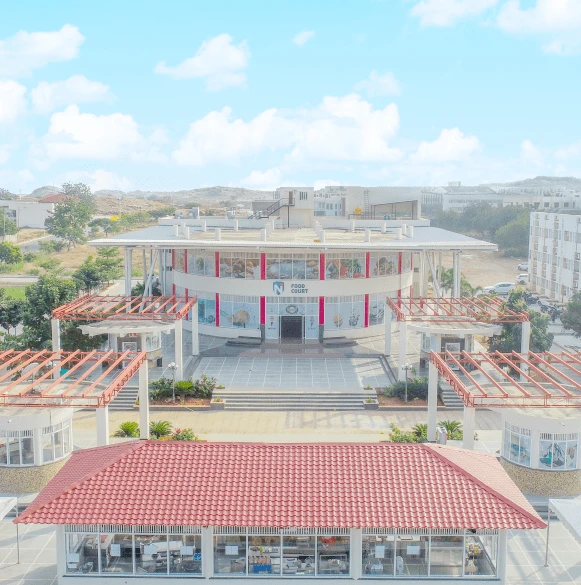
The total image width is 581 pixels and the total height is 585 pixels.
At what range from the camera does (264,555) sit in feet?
54.7

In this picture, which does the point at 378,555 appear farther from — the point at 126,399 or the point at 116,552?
the point at 126,399

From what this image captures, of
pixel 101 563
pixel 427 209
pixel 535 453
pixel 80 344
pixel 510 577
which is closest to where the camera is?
pixel 101 563

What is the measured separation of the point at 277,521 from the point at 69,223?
95967 mm

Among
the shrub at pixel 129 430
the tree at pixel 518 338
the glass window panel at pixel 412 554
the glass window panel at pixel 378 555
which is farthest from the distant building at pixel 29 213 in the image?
the glass window panel at pixel 412 554

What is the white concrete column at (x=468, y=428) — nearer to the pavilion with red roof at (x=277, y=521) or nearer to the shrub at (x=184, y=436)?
the pavilion with red roof at (x=277, y=521)

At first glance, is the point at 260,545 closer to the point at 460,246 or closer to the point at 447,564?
the point at 447,564

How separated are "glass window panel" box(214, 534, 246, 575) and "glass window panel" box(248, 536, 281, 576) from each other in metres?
0.18

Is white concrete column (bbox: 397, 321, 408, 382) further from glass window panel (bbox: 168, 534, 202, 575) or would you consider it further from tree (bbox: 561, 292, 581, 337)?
glass window panel (bbox: 168, 534, 202, 575)

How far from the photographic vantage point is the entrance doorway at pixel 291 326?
42.1 m

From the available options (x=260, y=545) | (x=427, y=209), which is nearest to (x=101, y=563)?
(x=260, y=545)

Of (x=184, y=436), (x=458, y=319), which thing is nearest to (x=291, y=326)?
(x=458, y=319)

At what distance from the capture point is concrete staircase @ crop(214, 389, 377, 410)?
1245 inches

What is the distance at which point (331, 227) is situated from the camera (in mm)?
62125

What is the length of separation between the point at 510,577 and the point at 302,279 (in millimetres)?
25522
